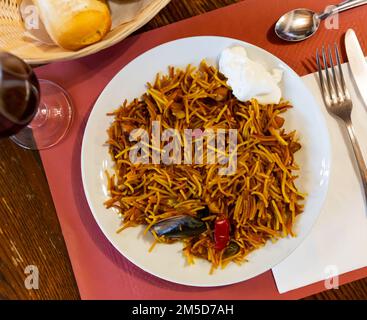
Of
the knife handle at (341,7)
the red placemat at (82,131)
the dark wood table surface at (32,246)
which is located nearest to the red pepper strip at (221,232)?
the red placemat at (82,131)

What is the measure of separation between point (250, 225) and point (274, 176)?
13cm

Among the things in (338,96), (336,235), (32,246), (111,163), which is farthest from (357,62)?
(32,246)

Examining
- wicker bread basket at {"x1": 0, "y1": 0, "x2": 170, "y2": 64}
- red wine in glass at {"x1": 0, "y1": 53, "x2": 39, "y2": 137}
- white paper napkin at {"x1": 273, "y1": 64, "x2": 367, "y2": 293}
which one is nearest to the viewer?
red wine in glass at {"x1": 0, "y1": 53, "x2": 39, "y2": 137}

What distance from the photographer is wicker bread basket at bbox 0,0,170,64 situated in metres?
0.84

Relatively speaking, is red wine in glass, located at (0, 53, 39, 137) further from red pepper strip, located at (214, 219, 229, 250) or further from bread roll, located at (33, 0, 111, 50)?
red pepper strip, located at (214, 219, 229, 250)

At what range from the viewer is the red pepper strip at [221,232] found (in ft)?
2.95

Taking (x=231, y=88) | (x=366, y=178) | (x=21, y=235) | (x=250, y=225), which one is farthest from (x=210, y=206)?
(x=21, y=235)

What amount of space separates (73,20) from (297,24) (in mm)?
566

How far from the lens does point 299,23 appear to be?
101cm

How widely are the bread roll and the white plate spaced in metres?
0.12

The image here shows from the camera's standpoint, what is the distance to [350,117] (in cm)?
100

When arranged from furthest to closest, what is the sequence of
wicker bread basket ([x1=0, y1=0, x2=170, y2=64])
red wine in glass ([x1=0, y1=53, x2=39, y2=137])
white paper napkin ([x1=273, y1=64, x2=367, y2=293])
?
white paper napkin ([x1=273, y1=64, x2=367, y2=293])
wicker bread basket ([x1=0, y1=0, x2=170, y2=64])
red wine in glass ([x1=0, y1=53, x2=39, y2=137])

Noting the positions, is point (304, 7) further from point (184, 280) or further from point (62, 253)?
point (62, 253)

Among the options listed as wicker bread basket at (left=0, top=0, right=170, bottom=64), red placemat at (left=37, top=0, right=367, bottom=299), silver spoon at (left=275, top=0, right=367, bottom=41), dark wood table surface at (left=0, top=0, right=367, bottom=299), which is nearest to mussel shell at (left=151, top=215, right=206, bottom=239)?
red placemat at (left=37, top=0, right=367, bottom=299)
